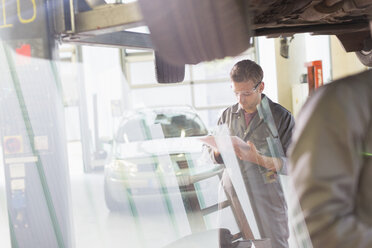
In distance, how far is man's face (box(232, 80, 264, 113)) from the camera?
2.25 m

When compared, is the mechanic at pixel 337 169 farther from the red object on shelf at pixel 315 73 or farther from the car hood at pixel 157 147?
the red object on shelf at pixel 315 73

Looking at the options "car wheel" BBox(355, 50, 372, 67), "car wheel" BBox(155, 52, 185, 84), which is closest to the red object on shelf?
"car wheel" BBox(355, 50, 372, 67)

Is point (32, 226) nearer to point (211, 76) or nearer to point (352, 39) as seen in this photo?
point (352, 39)

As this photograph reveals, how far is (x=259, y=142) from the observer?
2.28m

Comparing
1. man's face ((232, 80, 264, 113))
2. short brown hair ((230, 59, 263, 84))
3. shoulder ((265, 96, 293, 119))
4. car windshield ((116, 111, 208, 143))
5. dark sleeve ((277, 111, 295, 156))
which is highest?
short brown hair ((230, 59, 263, 84))

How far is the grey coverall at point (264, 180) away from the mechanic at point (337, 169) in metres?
1.42

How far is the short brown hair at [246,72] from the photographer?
2244mm

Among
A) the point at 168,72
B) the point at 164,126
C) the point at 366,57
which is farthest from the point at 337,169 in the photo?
the point at 164,126

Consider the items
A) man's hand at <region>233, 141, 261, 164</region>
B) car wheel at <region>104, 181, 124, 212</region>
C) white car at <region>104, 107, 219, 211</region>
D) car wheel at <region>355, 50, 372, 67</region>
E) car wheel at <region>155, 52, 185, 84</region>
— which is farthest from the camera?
car wheel at <region>104, 181, 124, 212</region>

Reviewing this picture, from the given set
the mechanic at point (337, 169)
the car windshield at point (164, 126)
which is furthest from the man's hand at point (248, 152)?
the car windshield at point (164, 126)

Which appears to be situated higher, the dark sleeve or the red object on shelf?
the red object on shelf

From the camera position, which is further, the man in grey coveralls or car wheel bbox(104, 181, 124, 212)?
car wheel bbox(104, 181, 124, 212)

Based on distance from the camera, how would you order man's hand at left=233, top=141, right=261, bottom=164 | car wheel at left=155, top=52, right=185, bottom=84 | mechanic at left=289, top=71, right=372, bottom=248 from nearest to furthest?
mechanic at left=289, top=71, right=372, bottom=248 → car wheel at left=155, top=52, right=185, bottom=84 → man's hand at left=233, top=141, right=261, bottom=164

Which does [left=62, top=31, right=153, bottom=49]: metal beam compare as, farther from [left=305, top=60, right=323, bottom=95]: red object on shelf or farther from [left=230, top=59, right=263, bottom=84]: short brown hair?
[left=305, top=60, right=323, bottom=95]: red object on shelf
